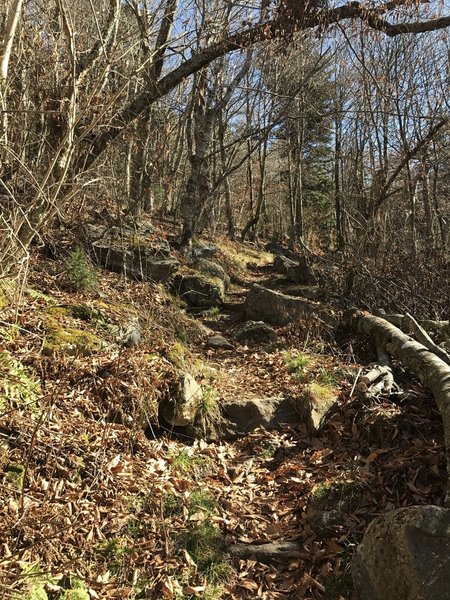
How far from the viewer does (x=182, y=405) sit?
5.20 m

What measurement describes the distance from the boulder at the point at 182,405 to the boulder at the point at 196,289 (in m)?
4.66

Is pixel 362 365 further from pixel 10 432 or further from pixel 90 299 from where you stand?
pixel 10 432

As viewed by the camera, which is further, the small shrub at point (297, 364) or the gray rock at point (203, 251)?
the gray rock at point (203, 251)

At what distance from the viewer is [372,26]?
6.80m

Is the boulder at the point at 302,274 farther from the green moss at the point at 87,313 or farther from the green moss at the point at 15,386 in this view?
the green moss at the point at 15,386

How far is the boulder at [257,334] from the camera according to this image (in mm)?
8476

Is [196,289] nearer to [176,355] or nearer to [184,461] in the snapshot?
[176,355]

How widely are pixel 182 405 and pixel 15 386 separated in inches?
70.8

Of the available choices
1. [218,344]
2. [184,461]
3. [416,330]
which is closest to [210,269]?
[218,344]

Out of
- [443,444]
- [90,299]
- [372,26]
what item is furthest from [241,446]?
[372,26]

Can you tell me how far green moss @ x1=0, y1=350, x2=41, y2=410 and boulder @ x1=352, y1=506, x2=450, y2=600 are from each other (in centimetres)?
286

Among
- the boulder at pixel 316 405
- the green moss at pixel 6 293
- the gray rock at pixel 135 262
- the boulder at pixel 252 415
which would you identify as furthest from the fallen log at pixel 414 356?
the green moss at pixel 6 293

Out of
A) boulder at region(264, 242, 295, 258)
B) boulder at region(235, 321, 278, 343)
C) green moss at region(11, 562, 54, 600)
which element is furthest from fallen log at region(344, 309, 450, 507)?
boulder at region(264, 242, 295, 258)

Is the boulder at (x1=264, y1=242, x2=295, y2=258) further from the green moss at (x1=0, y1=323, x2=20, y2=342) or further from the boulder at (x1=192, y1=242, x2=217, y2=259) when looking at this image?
the green moss at (x1=0, y1=323, x2=20, y2=342)
